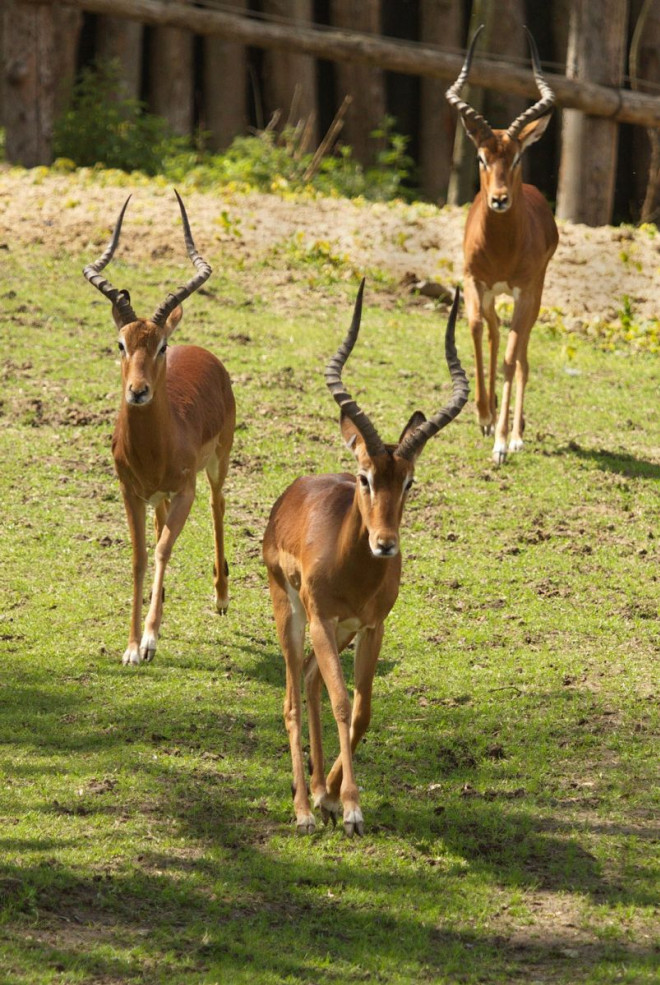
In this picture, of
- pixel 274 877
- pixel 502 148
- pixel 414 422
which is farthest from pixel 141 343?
pixel 502 148

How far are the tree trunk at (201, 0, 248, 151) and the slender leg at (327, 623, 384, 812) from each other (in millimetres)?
14302

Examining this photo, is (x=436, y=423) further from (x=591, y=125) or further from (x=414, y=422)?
(x=591, y=125)

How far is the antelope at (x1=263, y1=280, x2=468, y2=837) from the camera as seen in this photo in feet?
18.1

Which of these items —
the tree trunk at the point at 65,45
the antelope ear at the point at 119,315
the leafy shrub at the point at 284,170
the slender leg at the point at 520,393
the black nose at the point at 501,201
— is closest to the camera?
the antelope ear at the point at 119,315

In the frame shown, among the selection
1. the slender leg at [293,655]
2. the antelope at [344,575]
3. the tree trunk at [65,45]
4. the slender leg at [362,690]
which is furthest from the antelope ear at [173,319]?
the tree trunk at [65,45]

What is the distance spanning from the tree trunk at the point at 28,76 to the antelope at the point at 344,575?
10551mm

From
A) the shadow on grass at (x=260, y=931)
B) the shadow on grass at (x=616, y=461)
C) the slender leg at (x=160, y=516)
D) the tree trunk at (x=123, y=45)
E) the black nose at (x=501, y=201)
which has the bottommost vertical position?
the shadow on grass at (x=616, y=461)

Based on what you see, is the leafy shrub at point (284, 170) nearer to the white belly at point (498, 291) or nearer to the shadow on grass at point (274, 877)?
the white belly at point (498, 291)

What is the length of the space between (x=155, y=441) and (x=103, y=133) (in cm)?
1020

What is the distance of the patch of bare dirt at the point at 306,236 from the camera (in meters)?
14.4

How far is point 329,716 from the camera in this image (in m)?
7.12

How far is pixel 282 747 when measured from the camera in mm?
6633

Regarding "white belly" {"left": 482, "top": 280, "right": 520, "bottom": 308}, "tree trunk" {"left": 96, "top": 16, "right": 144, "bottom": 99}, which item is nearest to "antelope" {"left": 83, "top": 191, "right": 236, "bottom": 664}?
"white belly" {"left": 482, "top": 280, "right": 520, "bottom": 308}

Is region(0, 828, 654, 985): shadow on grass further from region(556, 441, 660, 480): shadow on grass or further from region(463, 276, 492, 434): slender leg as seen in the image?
region(463, 276, 492, 434): slender leg
